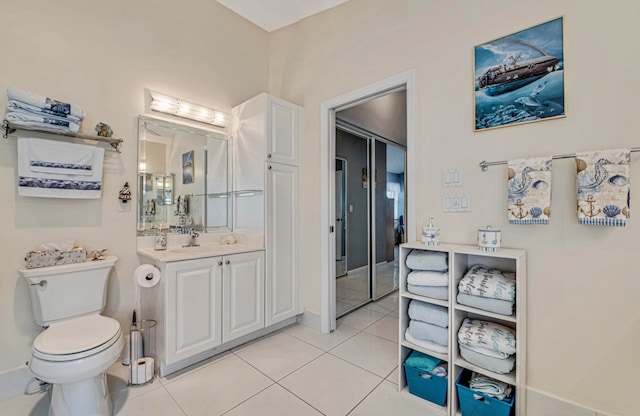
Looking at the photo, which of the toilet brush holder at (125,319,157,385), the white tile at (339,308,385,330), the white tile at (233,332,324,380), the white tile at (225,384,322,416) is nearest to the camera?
the white tile at (225,384,322,416)

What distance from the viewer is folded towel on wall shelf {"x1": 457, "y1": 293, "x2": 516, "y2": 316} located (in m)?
1.46

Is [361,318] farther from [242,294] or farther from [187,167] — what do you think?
[187,167]

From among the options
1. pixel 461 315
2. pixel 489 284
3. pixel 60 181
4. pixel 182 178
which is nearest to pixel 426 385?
pixel 461 315

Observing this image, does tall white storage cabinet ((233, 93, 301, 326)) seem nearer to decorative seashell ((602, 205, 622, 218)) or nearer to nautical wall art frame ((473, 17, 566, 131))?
nautical wall art frame ((473, 17, 566, 131))

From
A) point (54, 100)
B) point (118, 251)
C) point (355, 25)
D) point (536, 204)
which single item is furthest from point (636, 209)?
point (54, 100)

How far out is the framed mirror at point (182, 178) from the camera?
2309 millimetres

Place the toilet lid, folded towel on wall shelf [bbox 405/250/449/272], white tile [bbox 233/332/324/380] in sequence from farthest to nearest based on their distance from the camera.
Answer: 1. white tile [bbox 233/332/324/380]
2. folded towel on wall shelf [bbox 405/250/449/272]
3. the toilet lid

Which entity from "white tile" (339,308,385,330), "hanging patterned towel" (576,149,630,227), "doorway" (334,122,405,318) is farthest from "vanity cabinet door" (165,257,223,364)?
"hanging patterned towel" (576,149,630,227)

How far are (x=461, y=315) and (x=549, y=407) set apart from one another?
610 mm

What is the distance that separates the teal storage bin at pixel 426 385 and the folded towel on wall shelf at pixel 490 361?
8.7 inches

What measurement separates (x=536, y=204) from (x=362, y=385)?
1.57m

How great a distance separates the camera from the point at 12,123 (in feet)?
5.43

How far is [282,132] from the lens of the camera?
2707 millimetres

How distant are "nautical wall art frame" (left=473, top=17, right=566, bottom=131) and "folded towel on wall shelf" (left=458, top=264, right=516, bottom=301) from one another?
Answer: 0.91 meters
